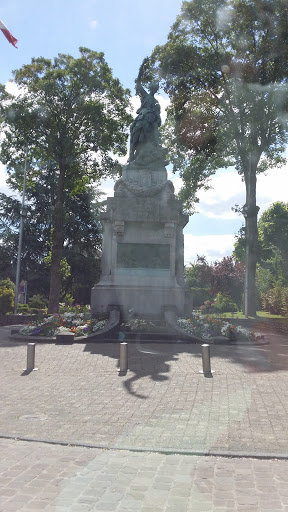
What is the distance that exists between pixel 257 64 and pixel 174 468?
85.6 feet

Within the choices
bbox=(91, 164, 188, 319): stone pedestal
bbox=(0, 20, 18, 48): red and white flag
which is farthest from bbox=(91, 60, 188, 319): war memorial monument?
bbox=(0, 20, 18, 48): red and white flag

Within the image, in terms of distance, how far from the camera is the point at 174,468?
18.1ft

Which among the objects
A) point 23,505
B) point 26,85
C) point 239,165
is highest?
point 26,85

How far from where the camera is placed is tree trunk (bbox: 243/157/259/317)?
2683 centimetres

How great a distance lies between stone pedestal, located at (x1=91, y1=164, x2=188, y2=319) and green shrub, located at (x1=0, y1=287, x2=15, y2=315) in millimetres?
11767

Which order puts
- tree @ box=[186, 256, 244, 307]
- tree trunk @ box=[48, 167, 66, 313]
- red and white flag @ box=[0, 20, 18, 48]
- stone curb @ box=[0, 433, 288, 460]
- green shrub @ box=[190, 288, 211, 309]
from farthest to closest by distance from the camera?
tree @ box=[186, 256, 244, 307] < green shrub @ box=[190, 288, 211, 309] < tree trunk @ box=[48, 167, 66, 313] < red and white flag @ box=[0, 20, 18, 48] < stone curb @ box=[0, 433, 288, 460]

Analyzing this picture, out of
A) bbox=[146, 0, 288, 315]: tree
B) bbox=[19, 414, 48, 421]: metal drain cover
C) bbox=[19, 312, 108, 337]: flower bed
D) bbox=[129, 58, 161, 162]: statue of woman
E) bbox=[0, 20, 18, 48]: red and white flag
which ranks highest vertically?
bbox=[146, 0, 288, 315]: tree

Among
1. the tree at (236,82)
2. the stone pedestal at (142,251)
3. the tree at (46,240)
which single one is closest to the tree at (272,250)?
the tree at (236,82)

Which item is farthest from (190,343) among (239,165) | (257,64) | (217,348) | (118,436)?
(257,64)

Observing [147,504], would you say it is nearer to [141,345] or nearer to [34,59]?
[141,345]

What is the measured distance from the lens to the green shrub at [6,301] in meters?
29.7

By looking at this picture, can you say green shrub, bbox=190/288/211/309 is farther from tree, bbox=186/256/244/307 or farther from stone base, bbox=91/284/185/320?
stone base, bbox=91/284/185/320

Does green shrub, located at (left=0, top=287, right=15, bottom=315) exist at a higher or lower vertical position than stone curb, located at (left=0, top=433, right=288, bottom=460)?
higher

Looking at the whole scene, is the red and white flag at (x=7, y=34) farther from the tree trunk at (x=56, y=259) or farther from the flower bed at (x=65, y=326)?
the tree trunk at (x=56, y=259)
